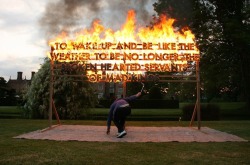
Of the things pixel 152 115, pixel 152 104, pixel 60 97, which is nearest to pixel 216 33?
pixel 152 115

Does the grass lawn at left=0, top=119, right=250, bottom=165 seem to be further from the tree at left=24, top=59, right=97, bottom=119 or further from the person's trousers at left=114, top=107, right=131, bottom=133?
the tree at left=24, top=59, right=97, bottom=119

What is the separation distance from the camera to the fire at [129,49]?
1554cm

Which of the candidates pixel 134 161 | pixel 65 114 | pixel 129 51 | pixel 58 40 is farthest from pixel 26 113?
pixel 134 161

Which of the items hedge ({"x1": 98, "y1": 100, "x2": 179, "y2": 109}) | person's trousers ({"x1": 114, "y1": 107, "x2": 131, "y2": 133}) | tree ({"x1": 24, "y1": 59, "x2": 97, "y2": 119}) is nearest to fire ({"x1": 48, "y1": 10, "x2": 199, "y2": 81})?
person's trousers ({"x1": 114, "y1": 107, "x2": 131, "y2": 133})

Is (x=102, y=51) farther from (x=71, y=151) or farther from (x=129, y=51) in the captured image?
(x=71, y=151)

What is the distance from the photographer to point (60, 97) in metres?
24.1

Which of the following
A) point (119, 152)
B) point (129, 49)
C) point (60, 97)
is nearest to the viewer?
point (119, 152)

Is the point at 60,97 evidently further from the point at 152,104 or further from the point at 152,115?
the point at 152,104

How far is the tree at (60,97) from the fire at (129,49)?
8.23 meters

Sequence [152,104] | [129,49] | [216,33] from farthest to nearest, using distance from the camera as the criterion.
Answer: [152,104] < [216,33] < [129,49]

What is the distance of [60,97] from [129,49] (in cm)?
1026

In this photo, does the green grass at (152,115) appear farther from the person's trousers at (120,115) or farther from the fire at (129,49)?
the person's trousers at (120,115)

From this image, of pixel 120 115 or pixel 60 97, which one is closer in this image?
pixel 120 115

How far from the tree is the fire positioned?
8.23 m
